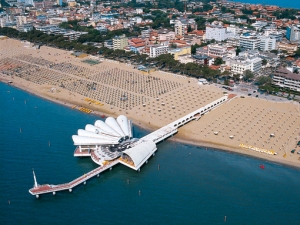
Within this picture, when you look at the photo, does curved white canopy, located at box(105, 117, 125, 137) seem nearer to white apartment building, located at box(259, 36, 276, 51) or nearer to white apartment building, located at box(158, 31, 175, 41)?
white apartment building, located at box(259, 36, 276, 51)

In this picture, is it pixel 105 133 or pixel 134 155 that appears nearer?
pixel 134 155

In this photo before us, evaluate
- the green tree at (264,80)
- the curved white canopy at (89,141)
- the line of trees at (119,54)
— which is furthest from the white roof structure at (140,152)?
the green tree at (264,80)

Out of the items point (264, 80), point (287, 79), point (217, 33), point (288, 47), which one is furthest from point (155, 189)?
point (217, 33)

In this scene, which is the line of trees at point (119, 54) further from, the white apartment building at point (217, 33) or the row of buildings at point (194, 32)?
the white apartment building at point (217, 33)

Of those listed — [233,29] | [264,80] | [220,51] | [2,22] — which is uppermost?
[2,22]

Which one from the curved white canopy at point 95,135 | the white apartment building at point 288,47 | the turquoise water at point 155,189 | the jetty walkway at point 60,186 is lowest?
the turquoise water at point 155,189

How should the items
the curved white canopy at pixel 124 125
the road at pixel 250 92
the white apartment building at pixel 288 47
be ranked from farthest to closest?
the white apartment building at pixel 288 47 < the road at pixel 250 92 < the curved white canopy at pixel 124 125

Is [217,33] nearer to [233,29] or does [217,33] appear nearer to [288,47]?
[233,29]
